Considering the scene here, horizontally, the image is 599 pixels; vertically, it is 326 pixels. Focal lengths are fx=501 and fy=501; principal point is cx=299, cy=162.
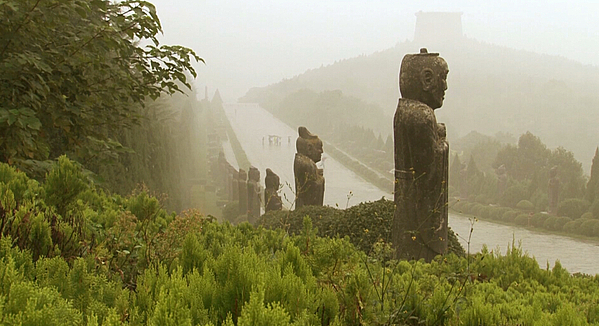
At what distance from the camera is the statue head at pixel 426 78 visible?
292 inches

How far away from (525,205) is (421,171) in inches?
740

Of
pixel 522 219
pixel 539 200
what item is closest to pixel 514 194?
pixel 539 200

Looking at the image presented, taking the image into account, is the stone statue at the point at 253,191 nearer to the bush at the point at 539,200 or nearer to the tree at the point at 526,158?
the bush at the point at 539,200

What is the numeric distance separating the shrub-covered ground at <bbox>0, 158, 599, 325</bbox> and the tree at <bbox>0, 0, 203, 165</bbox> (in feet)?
2.92

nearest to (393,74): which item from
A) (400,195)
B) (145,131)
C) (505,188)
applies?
(505,188)

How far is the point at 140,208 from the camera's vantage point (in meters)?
4.04

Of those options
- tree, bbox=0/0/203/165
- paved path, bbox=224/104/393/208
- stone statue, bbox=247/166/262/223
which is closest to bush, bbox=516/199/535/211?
paved path, bbox=224/104/393/208

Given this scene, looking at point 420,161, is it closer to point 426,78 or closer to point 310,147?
point 426,78

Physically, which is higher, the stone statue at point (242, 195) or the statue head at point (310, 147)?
the statue head at point (310, 147)

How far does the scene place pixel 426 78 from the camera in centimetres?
741

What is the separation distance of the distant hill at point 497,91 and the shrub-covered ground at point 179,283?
4875cm

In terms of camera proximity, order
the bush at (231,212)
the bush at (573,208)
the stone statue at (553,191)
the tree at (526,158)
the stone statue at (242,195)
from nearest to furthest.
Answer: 1. the stone statue at (242,195)
2. the bush at (231,212)
3. the bush at (573,208)
4. the stone statue at (553,191)
5. the tree at (526,158)

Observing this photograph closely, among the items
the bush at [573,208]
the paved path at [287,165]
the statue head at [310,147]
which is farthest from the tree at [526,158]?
the statue head at [310,147]

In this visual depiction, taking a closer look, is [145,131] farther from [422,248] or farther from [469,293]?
[469,293]
